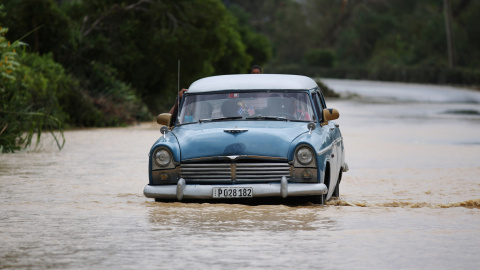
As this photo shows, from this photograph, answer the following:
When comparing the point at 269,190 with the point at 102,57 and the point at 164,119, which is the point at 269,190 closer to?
the point at 164,119

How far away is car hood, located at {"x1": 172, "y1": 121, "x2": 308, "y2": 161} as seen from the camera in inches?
452

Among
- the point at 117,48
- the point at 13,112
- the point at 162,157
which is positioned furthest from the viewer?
the point at 117,48

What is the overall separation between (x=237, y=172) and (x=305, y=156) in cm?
81

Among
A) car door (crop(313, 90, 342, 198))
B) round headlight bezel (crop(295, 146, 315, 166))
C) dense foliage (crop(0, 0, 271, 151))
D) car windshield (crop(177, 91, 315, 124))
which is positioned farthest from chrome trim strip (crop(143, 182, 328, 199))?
dense foliage (crop(0, 0, 271, 151))

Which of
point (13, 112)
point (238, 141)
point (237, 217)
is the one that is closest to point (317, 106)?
point (238, 141)

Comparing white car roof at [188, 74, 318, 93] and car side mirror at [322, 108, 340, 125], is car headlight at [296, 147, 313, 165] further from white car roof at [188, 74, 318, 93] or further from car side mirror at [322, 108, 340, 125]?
white car roof at [188, 74, 318, 93]

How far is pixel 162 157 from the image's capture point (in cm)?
1169

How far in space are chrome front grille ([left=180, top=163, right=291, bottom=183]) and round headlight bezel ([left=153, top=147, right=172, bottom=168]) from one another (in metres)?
0.22

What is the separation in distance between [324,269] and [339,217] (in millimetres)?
3339

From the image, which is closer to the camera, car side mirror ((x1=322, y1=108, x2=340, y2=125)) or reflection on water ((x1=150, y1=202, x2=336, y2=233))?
reflection on water ((x1=150, y1=202, x2=336, y2=233))

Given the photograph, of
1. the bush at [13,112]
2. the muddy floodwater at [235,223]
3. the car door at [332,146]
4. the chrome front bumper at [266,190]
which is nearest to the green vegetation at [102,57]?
the bush at [13,112]

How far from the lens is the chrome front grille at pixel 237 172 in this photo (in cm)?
1148

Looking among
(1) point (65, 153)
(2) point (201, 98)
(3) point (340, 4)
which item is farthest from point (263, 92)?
(3) point (340, 4)

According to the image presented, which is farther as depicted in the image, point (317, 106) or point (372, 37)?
point (372, 37)
